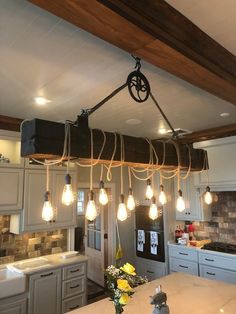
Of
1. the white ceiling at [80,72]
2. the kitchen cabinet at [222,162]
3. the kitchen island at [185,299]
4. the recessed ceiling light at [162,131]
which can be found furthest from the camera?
the recessed ceiling light at [162,131]

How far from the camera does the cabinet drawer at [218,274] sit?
3603 mm

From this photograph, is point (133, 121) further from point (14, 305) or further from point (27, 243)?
point (14, 305)

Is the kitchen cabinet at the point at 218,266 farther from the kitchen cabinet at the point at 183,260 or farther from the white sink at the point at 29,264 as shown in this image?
the white sink at the point at 29,264

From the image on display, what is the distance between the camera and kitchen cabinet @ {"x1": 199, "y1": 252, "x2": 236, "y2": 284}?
3.61 metres

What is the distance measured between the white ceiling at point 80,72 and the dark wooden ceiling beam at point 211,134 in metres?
0.26

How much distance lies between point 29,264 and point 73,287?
0.66m

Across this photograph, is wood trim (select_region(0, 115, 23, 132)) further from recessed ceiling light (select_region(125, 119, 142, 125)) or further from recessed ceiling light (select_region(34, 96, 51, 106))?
recessed ceiling light (select_region(125, 119, 142, 125))

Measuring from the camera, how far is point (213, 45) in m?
1.72

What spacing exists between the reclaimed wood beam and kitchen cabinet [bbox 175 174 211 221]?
2.63 metres

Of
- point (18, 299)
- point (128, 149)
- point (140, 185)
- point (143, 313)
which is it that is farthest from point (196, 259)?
point (128, 149)

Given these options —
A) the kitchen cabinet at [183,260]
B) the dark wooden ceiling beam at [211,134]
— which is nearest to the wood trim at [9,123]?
the dark wooden ceiling beam at [211,134]

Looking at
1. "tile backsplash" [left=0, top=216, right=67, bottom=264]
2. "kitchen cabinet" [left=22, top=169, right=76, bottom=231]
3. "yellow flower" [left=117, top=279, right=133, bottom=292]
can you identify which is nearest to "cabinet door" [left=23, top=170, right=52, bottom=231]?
"kitchen cabinet" [left=22, top=169, right=76, bottom=231]

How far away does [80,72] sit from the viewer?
2.09 m

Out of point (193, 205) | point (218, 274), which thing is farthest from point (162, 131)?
point (218, 274)
